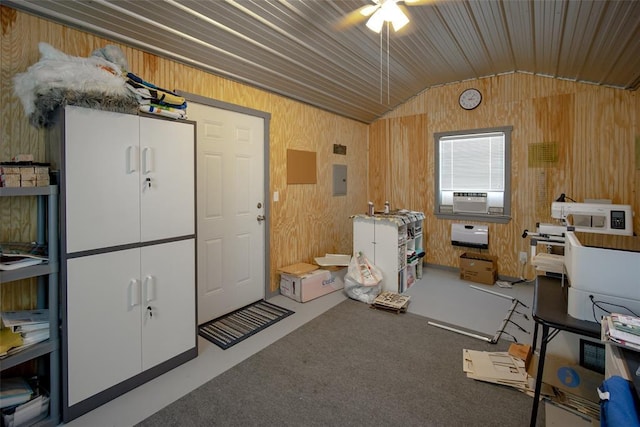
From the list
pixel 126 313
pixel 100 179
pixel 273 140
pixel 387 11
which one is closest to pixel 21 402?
pixel 126 313

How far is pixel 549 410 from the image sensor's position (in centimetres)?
175

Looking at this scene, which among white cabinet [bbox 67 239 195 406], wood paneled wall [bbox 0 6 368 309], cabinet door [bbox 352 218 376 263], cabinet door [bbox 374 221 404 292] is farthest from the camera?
cabinet door [bbox 352 218 376 263]

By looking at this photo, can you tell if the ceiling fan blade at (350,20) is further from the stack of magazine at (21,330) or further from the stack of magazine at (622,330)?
the stack of magazine at (21,330)

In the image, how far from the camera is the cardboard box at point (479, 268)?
4.12 meters

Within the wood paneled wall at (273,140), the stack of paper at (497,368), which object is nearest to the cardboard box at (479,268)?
the wood paneled wall at (273,140)

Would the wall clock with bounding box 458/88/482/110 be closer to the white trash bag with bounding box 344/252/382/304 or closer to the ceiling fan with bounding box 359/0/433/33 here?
the ceiling fan with bounding box 359/0/433/33

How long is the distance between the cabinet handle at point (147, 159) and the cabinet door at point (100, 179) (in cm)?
4

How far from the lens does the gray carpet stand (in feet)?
5.92

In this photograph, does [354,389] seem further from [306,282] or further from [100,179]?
[100,179]

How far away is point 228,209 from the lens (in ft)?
10.6

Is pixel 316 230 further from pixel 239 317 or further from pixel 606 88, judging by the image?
pixel 606 88

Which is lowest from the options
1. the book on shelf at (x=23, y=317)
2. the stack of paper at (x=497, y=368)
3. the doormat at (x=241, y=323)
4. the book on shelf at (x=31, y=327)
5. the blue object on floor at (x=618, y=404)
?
the stack of paper at (x=497, y=368)

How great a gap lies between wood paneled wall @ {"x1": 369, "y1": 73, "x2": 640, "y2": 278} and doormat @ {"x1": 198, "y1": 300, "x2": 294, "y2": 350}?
9.41 ft

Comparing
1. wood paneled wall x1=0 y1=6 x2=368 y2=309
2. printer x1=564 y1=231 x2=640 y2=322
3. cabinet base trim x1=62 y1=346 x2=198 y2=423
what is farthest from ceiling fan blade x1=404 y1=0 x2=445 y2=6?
cabinet base trim x1=62 y1=346 x2=198 y2=423
